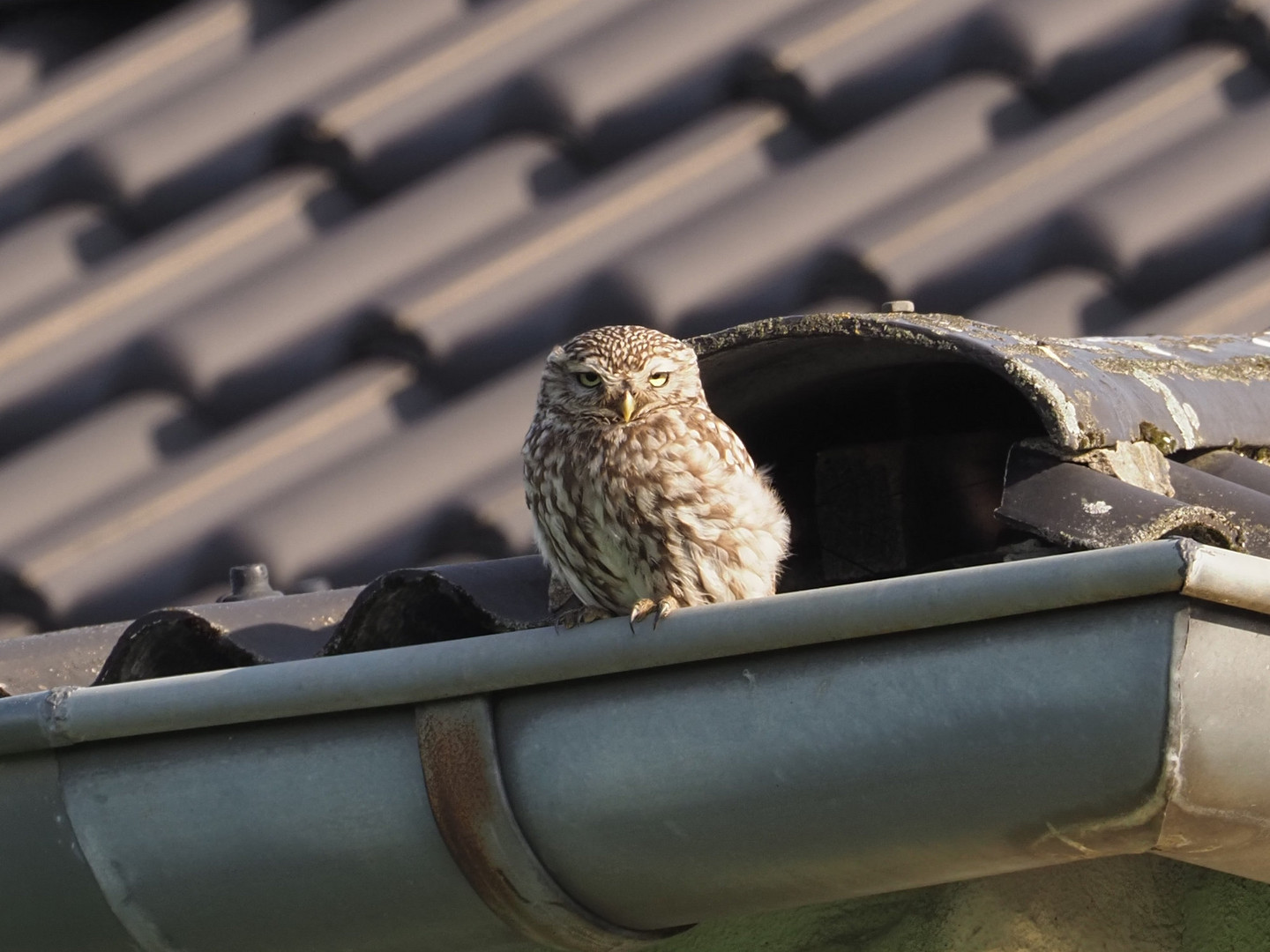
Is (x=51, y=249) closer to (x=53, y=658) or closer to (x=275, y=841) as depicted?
(x=53, y=658)

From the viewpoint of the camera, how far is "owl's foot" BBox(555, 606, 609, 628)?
2349mm

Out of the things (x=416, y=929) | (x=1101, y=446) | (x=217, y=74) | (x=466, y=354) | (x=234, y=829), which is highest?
(x=217, y=74)

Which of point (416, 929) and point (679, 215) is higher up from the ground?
point (679, 215)

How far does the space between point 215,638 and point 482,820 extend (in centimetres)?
54

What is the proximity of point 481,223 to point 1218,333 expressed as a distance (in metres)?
1.27

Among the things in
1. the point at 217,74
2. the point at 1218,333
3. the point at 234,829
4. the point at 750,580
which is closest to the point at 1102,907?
the point at 750,580

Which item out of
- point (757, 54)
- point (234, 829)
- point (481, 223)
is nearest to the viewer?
point (234, 829)

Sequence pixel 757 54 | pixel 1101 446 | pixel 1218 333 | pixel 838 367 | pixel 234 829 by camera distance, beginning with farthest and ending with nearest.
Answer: pixel 757 54
pixel 1218 333
pixel 838 367
pixel 1101 446
pixel 234 829

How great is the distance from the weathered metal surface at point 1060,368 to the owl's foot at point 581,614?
356 millimetres

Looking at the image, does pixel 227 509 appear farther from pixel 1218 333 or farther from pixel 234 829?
pixel 1218 333

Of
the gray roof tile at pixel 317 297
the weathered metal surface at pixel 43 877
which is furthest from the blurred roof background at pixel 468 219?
the weathered metal surface at pixel 43 877

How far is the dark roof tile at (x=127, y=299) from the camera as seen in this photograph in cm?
335

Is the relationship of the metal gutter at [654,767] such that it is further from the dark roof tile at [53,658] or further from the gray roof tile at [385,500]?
the gray roof tile at [385,500]

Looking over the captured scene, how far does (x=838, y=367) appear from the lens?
2.57 meters
